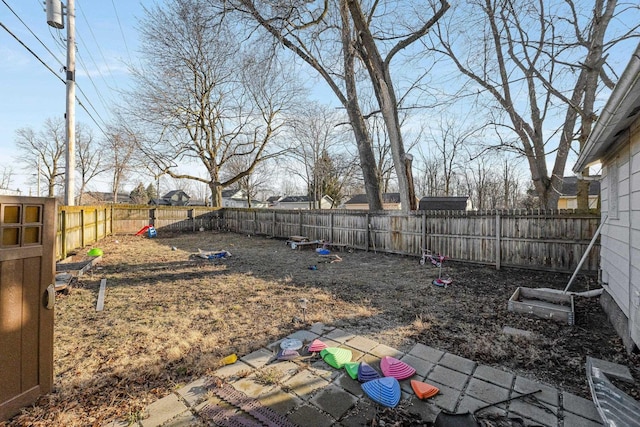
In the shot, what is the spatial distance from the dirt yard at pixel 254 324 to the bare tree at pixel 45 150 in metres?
31.6

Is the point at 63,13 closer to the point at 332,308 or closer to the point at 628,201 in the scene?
the point at 332,308

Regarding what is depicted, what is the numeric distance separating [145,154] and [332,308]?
16.6 metres

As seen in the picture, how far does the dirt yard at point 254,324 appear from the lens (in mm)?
2236

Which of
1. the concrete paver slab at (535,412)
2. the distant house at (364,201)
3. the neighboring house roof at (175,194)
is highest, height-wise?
the neighboring house roof at (175,194)

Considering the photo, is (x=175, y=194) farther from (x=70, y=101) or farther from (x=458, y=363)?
(x=458, y=363)

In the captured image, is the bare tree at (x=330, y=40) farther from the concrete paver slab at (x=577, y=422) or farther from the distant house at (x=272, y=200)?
the distant house at (x=272, y=200)

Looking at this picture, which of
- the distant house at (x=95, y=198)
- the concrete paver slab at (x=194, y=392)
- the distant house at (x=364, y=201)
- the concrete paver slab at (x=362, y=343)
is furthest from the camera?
the distant house at (x=95, y=198)

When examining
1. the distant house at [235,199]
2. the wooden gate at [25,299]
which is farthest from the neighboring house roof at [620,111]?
the distant house at [235,199]

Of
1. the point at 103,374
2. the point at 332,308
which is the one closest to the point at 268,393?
the point at 103,374

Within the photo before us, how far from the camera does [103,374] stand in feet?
7.76

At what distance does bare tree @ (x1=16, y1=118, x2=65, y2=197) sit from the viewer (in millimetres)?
28036

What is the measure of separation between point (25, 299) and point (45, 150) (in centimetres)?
3794

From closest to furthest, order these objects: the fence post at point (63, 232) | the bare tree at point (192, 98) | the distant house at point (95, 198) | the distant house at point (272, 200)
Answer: the fence post at point (63, 232), the bare tree at point (192, 98), the distant house at point (95, 198), the distant house at point (272, 200)

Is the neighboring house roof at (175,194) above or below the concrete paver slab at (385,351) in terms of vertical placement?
above
